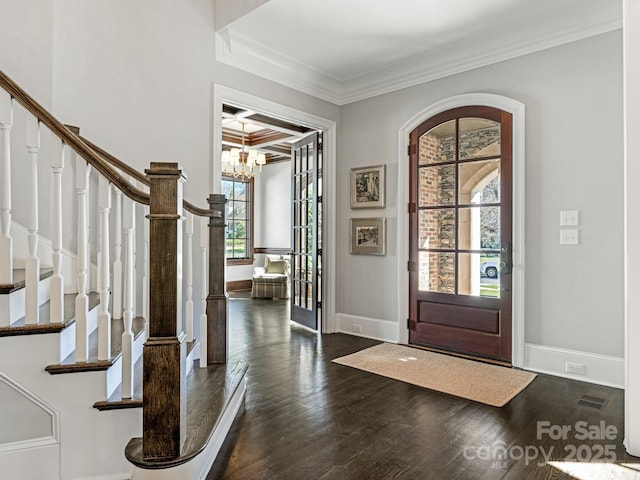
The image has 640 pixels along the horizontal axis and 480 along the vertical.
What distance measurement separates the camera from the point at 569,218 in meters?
3.49

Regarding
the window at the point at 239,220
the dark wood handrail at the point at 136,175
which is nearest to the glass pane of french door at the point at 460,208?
the dark wood handrail at the point at 136,175

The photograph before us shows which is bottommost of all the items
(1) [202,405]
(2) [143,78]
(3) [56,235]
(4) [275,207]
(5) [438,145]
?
(1) [202,405]

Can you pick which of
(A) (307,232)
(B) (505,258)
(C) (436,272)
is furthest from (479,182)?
(A) (307,232)

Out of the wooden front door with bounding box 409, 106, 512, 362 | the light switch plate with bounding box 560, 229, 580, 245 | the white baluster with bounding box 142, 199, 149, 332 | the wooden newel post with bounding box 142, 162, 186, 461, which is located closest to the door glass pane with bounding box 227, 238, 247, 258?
the wooden front door with bounding box 409, 106, 512, 362

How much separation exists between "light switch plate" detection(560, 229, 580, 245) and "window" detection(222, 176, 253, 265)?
682 cm

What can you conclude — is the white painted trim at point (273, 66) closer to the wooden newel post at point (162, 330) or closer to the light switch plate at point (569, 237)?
the wooden newel post at point (162, 330)

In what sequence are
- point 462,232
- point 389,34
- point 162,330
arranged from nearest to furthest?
1. point 162,330
2. point 389,34
3. point 462,232

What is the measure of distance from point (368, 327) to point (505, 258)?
5.85ft

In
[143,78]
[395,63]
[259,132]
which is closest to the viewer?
[143,78]

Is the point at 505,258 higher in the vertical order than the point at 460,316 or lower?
higher

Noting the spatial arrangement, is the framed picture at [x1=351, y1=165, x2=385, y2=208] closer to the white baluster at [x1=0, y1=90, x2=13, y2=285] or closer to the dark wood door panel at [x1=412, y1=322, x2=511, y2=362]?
the dark wood door panel at [x1=412, y1=322, x2=511, y2=362]

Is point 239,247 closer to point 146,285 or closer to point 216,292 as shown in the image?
point 216,292

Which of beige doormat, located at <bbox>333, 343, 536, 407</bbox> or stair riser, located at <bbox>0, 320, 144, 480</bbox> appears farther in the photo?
beige doormat, located at <bbox>333, 343, 536, 407</bbox>

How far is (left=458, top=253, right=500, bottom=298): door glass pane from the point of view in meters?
3.92
